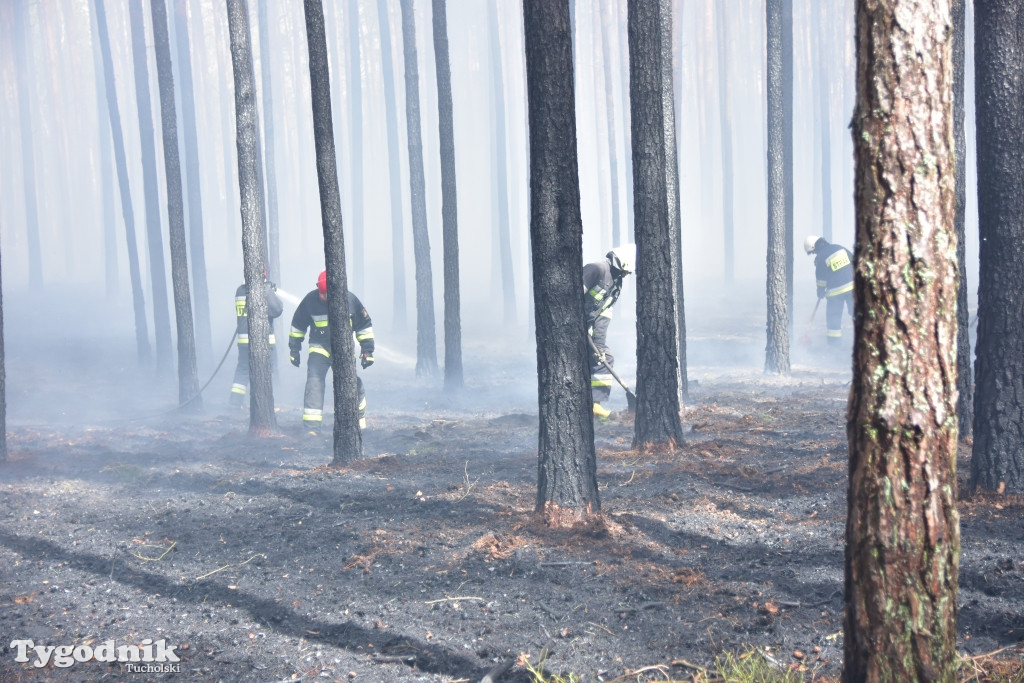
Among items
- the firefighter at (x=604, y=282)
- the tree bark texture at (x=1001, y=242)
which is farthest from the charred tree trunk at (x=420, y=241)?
the tree bark texture at (x=1001, y=242)

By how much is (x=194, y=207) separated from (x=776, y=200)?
52.5 feet

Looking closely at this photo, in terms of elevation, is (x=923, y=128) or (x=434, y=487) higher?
(x=923, y=128)

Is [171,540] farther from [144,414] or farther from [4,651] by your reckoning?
[144,414]

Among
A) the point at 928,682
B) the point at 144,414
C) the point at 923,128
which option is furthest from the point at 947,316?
the point at 144,414

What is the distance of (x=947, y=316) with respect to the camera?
7.52ft

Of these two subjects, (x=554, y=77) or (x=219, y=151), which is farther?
(x=219, y=151)

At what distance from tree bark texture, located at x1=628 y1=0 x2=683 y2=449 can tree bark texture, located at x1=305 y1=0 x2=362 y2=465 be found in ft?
9.91

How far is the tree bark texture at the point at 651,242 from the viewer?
7562 millimetres

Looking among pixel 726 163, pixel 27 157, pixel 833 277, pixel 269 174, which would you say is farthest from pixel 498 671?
pixel 27 157

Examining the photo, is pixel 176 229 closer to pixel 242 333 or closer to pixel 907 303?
pixel 242 333

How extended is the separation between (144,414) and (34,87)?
48.1 meters

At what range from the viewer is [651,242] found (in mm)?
7695

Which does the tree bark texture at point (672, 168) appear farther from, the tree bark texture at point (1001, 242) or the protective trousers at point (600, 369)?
the tree bark texture at point (1001, 242)

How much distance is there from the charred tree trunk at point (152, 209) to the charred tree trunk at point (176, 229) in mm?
4156
